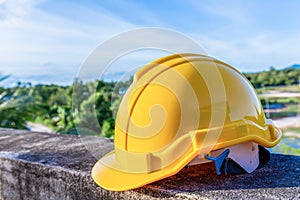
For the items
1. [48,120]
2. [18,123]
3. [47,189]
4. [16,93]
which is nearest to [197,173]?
[47,189]

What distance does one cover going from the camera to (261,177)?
119cm

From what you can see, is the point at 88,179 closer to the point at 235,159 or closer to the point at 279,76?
the point at 235,159

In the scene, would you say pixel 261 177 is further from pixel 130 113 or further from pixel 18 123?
pixel 18 123

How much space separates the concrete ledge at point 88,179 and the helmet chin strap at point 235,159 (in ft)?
0.11

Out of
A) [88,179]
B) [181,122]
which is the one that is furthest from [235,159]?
[88,179]

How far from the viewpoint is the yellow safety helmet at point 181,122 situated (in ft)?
3.59

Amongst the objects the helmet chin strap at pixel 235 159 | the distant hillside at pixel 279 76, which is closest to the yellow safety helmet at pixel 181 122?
the helmet chin strap at pixel 235 159

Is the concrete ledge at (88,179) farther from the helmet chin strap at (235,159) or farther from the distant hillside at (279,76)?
the distant hillside at (279,76)

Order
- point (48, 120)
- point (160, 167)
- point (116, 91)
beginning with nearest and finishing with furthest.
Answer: point (160, 167) → point (116, 91) → point (48, 120)

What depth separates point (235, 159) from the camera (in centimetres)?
118

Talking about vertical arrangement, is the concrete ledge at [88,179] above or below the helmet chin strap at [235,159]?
below

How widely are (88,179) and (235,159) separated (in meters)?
0.61

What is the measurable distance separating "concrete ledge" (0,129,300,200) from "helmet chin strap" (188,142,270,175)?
0.03 m

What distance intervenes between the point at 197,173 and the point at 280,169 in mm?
358
